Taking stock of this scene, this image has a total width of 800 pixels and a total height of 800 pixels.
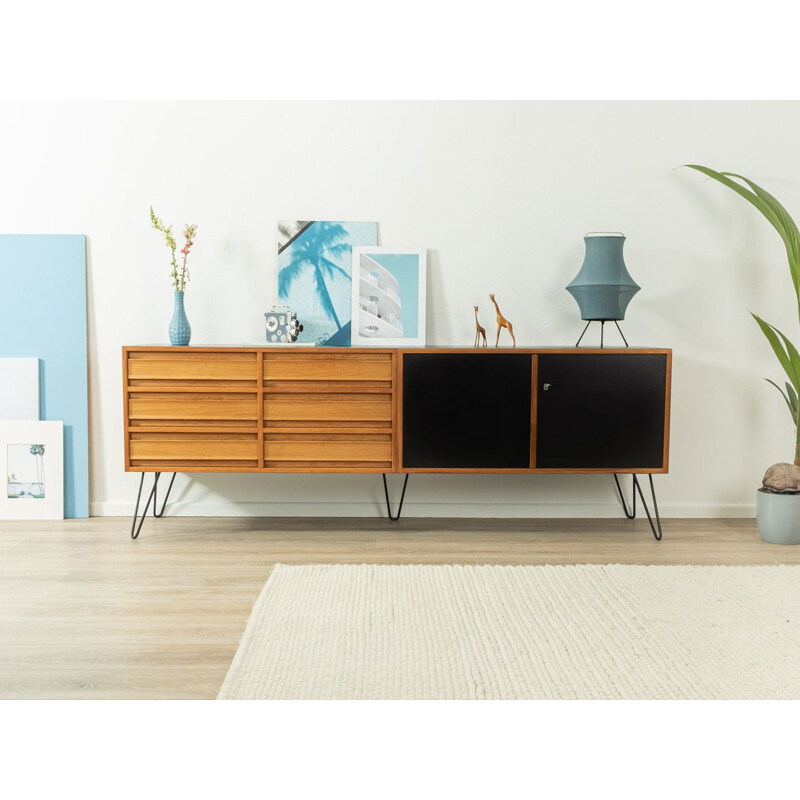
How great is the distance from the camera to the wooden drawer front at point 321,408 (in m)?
3.49

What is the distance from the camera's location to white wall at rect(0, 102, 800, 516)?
380 cm

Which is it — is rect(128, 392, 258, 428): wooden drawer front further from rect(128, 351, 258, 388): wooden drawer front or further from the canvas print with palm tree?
the canvas print with palm tree

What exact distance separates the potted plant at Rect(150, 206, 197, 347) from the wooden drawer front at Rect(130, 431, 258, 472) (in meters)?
0.44

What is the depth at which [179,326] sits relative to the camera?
11.7 feet

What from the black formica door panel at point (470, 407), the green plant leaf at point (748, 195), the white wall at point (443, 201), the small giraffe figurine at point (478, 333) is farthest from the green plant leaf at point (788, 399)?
the small giraffe figurine at point (478, 333)

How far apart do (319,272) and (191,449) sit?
41.2 inches

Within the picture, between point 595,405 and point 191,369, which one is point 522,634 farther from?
point 191,369

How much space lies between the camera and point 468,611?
8.43 feet

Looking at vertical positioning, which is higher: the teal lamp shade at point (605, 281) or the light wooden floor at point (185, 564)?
the teal lamp shade at point (605, 281)

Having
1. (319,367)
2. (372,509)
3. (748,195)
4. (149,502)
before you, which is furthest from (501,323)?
(149,502)

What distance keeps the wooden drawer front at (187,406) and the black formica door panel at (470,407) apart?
727 mm

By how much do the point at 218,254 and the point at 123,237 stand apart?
471 mm

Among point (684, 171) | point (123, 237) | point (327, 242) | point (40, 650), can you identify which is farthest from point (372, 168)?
point (40, 650)

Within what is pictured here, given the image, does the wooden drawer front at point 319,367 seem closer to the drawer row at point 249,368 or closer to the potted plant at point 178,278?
the drawer row at point 249,368
